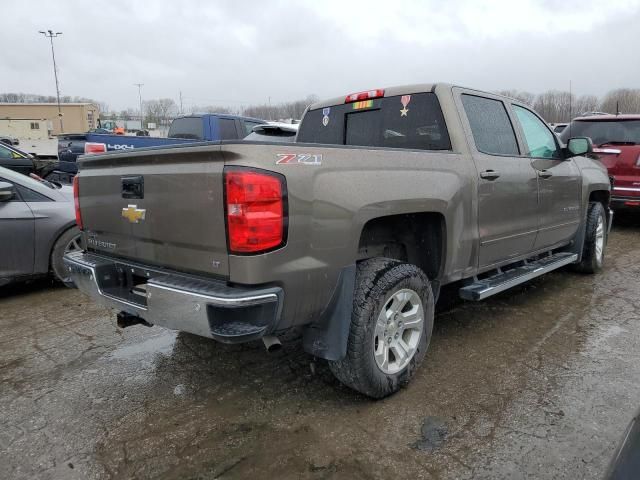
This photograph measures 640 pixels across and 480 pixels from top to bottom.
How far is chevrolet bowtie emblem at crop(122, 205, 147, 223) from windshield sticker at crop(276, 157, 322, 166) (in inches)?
35.1

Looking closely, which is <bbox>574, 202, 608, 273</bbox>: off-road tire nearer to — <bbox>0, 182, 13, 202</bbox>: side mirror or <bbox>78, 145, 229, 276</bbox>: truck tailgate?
<bbox>78, 145, 229, 276</bbox>: truck tailgate

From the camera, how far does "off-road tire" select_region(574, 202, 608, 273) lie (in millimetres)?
5484

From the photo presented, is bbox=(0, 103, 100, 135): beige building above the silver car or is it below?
→ above

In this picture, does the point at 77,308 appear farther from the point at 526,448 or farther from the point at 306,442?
the point at 526,448

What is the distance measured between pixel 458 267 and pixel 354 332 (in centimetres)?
113

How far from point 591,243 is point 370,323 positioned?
157 inches

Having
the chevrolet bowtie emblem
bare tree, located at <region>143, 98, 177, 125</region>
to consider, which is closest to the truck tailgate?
the chevrolet bowtie emblem

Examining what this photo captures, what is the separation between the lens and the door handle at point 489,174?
11.6 ft

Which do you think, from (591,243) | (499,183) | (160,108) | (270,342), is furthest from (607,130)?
(160,108)

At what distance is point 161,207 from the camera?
2.59 metres

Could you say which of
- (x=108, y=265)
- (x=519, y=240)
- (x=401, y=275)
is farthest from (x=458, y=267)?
(x=108, y=265)

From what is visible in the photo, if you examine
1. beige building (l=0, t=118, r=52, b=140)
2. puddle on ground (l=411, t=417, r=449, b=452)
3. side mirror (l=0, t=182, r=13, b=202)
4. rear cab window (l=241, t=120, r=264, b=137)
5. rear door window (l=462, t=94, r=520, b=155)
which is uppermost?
beige building (l=0, t=118, r=52, b=140)

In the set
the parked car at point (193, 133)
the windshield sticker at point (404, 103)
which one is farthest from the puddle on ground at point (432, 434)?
the parked car at point (193, 133)

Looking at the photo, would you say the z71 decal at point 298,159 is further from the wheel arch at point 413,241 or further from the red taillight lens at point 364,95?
the red taillight lens at point 364,95
